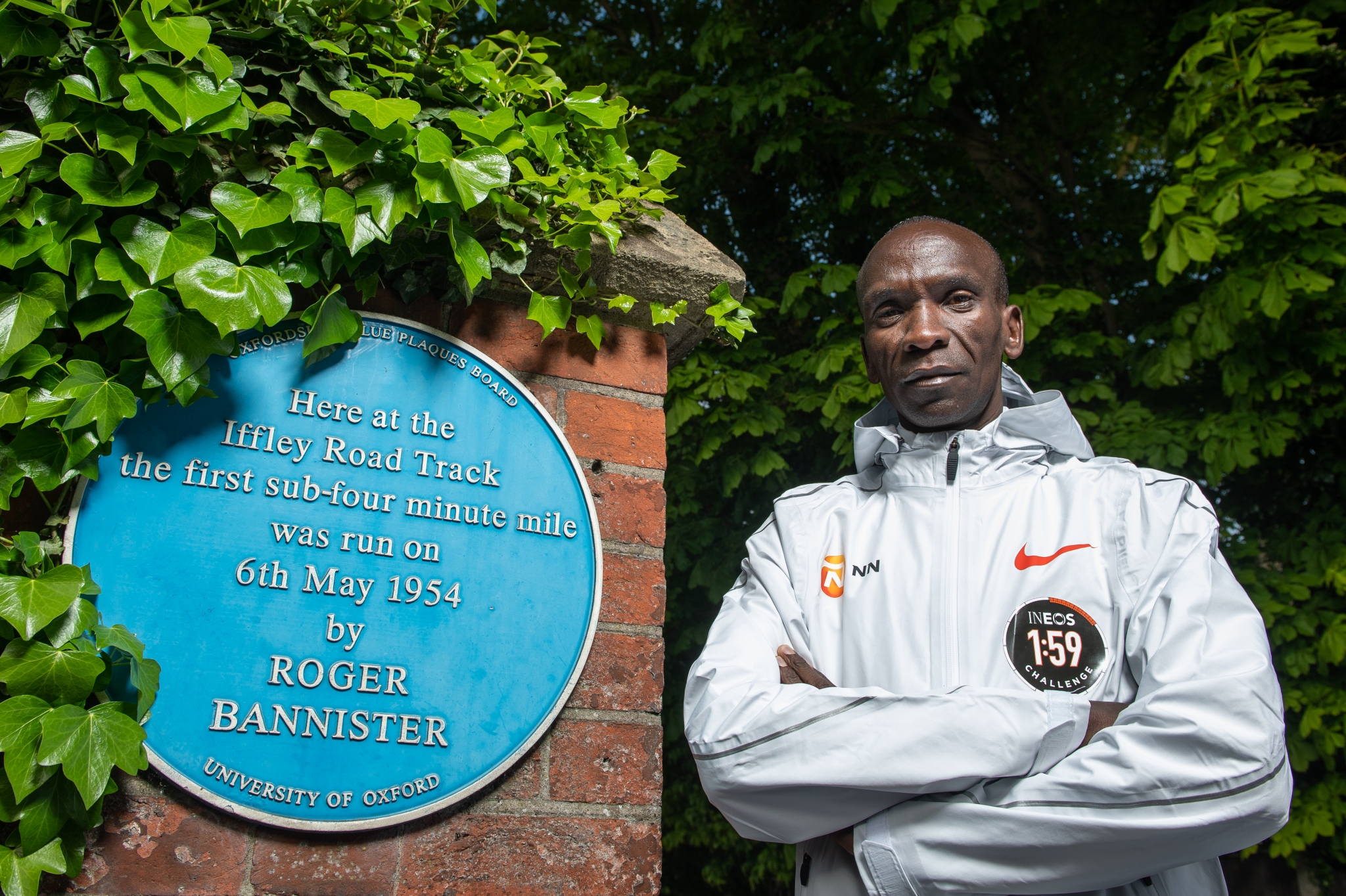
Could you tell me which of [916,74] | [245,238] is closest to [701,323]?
[245,238]

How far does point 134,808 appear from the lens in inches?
54.5

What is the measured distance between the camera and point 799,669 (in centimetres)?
146

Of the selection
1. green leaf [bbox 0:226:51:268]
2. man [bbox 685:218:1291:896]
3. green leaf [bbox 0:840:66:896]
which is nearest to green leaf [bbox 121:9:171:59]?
green leaf [bbox 0:226:51:268]

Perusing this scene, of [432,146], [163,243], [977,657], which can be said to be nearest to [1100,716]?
[977,657]

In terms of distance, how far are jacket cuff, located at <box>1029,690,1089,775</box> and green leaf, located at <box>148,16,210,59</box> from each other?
159 cm

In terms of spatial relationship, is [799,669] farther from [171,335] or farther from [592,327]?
[171,335]

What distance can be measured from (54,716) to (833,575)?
1206 millimetres

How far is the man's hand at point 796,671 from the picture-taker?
1439 millimetres

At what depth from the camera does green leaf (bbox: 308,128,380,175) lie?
1.56 metres

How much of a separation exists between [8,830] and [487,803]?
2.28 feet

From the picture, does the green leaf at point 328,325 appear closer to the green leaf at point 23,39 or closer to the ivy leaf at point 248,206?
the ivy leaf at point 248,206

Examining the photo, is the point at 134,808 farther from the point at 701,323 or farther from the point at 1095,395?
the point at 1095,395

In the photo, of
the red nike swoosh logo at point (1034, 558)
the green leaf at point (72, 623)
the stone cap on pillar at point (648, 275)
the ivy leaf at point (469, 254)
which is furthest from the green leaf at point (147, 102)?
the red nike swoosh logo at point (1034, 558)

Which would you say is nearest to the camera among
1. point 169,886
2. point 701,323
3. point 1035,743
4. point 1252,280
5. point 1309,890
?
point 1035,743
